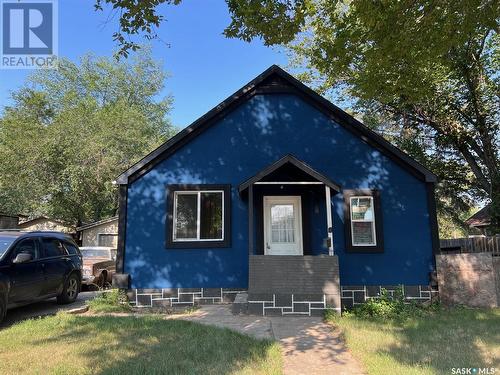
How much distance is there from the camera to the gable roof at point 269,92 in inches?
401

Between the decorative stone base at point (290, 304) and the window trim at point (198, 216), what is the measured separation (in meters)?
2.03

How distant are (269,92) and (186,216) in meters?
4.22

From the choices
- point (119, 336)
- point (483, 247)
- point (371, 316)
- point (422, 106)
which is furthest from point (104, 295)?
point (422, 106)

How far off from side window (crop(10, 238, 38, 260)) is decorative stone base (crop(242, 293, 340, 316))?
487cm

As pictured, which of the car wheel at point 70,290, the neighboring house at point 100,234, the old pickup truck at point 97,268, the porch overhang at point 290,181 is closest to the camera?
the porch overhang at point 290,181

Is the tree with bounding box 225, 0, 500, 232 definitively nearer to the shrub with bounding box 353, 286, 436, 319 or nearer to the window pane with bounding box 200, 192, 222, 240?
the window pane with bounding box 200, 192, 222, 240

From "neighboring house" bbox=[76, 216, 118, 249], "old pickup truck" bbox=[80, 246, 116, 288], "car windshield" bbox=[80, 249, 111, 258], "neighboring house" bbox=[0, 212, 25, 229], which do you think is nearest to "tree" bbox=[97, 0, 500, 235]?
"old pickup truck" bbox=[80, 246, 116, 288]

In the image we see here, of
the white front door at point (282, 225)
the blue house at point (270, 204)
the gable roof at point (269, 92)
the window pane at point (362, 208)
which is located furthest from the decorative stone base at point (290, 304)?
the gable roof at point (269, 92)

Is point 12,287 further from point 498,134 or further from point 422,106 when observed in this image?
point 498,134

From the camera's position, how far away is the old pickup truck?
532 inches

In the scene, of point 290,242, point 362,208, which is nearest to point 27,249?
point 290,242

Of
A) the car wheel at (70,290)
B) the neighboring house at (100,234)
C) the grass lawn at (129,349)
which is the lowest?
the grass lawn at (129,349)

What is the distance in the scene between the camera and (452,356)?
208 inches

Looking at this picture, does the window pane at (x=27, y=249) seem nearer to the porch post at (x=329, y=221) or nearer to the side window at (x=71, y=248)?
the side window at (x=71, y=248)
